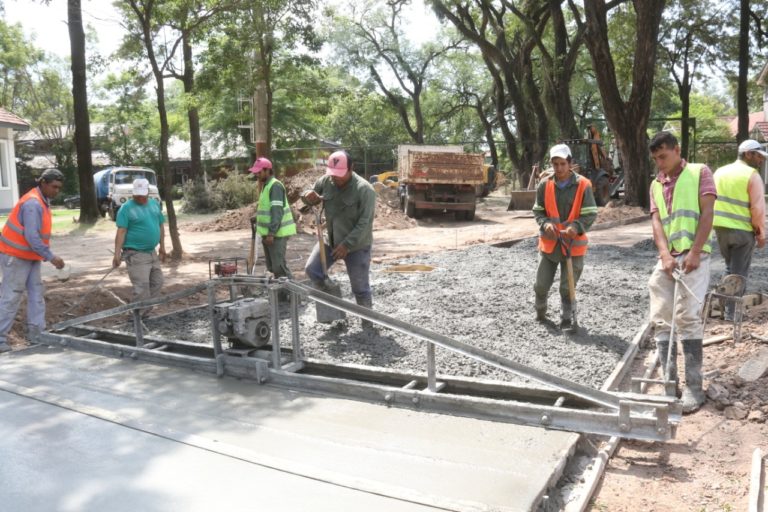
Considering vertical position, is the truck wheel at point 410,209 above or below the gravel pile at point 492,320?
above

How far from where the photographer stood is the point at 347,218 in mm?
6473

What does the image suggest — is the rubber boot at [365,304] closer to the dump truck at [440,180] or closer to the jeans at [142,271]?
the jeans at [142,271]

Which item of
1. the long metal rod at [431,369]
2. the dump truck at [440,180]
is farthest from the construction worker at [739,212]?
the dump truck at [440,180]

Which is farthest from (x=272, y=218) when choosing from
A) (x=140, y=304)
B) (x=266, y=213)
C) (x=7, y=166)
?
(x=7, y=166)

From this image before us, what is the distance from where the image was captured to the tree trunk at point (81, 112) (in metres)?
21.6

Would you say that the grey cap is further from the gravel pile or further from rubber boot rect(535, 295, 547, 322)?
rubber boot rect(535, 295, 547, 322)

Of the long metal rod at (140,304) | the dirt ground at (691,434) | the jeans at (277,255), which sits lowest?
the dirt ground at (691,434)

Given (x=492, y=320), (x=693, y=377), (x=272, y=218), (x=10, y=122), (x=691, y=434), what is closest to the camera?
(x=691, y=434)

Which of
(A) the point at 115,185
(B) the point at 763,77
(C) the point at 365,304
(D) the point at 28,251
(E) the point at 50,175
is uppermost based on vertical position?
(B) the point at 763,77

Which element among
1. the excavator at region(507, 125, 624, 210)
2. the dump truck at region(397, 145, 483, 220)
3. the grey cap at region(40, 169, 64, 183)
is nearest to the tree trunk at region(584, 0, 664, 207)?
the excavator at region(507, 125, 624, 210)

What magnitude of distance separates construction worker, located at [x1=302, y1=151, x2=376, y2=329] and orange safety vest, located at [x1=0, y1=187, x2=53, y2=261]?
102 inches

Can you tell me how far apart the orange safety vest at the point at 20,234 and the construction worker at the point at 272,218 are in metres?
2.11

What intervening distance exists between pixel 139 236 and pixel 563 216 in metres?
4.37

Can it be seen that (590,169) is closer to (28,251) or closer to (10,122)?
(28,251)
